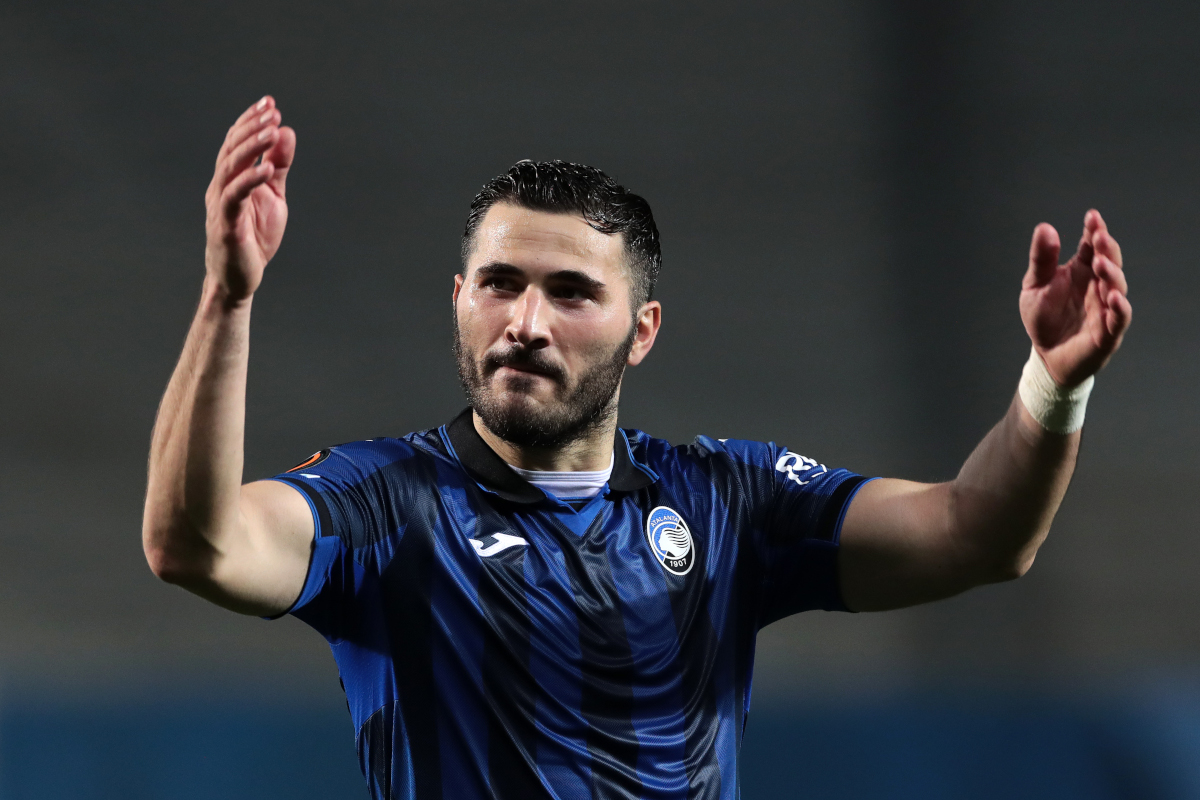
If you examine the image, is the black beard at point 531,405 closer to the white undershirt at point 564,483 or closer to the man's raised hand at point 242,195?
the white undershirt at point 564,483

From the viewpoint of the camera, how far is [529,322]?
1.50 metres

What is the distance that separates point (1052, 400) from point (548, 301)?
2.25ft

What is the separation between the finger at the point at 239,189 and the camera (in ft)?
3.52

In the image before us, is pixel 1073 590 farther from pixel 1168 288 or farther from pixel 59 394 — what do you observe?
pixel 59 394

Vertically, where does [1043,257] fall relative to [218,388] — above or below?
above

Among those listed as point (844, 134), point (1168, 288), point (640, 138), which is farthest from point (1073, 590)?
point (640, 138)

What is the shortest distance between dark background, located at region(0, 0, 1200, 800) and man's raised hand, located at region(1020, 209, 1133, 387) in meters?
1.91

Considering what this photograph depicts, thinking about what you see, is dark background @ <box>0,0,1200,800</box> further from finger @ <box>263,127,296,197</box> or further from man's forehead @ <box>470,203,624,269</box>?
finger @ <box>263,127,296,197</box>

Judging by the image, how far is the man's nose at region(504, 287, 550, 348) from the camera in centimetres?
150

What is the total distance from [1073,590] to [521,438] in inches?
93.1

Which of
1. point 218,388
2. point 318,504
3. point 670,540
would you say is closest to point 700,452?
point 670,540

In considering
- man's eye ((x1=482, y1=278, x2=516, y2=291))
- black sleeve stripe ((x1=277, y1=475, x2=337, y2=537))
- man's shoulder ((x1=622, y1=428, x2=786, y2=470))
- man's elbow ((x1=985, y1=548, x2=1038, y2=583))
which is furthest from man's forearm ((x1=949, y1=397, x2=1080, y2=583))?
black sleeve stripe ((x1=277, y1=475, x2=337, y2=537))

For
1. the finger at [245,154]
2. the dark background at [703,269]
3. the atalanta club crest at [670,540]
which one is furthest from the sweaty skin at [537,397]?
the dark background at [703,269]

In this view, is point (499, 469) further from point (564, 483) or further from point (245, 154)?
point (245, 154)
